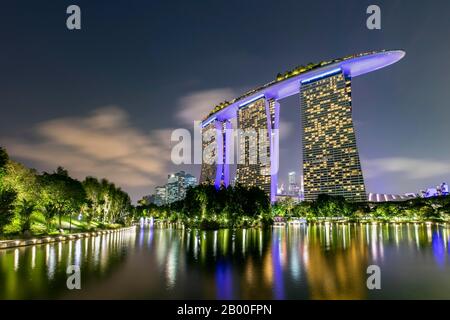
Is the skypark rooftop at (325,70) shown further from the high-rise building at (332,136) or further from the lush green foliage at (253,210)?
the lush green foliage at (253,210)

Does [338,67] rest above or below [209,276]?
above

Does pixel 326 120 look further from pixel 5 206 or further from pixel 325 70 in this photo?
pixel 5 206

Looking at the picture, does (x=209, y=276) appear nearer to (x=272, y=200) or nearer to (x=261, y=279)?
(x=261, y=279)

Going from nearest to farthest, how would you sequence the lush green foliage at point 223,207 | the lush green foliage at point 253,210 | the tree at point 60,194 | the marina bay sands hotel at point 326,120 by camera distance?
1. the tree at point 60,194
2. the lush green foliage at point 223,207
3. the lush green foliage at point 253,210
4. the marina bay sands hotel at point 326,120

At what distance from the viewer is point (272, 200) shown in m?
170

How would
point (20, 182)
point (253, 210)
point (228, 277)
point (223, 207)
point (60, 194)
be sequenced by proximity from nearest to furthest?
point (228, 277)
point (20, 182)
point (60, 194)
point (223, 207)
point (253, 210)

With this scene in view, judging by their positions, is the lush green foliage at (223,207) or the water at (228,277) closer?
the water at (228,277)

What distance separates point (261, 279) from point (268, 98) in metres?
177

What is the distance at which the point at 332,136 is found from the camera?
183 meters

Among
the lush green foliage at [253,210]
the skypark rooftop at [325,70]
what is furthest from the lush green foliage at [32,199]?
the skypark rooftop at [325,70]

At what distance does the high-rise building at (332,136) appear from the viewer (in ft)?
575

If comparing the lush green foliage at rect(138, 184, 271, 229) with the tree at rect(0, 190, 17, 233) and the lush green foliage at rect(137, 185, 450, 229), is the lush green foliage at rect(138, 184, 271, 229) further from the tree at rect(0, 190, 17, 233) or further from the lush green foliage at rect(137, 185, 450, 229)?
the tree at rect(0, 190, 17, 233)

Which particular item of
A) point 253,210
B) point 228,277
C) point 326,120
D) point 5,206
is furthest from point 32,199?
point 326,120
